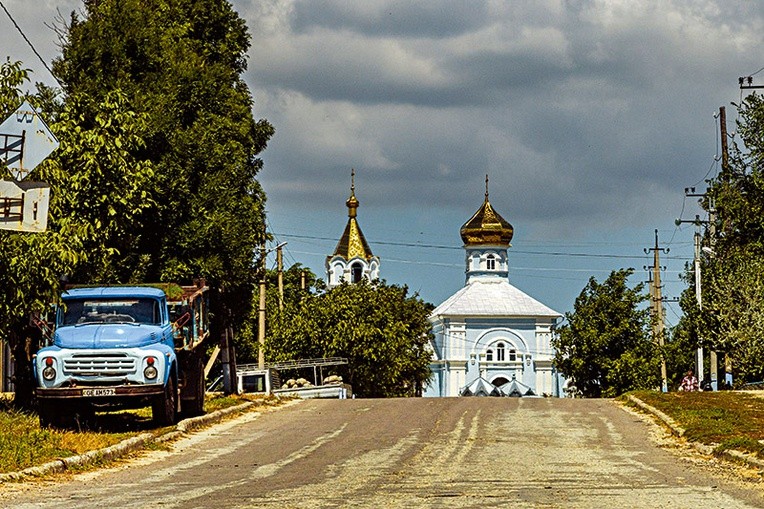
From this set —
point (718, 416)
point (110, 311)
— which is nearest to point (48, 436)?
point (110, 311)

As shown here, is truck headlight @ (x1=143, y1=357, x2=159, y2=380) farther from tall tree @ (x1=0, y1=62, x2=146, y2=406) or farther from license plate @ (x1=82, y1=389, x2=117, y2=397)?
tall tree @ (x1=0, y1=62, x2=146, y2=406)

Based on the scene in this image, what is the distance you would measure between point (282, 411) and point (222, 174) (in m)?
5.49

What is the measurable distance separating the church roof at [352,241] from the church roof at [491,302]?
28.1 ft

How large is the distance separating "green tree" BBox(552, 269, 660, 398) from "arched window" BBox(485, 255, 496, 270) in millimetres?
52808

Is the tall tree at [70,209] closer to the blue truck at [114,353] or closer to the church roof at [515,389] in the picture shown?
the blue truck at [114,353]

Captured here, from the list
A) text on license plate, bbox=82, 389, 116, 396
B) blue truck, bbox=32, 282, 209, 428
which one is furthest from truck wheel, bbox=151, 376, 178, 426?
text on license plate, bbox=82, 389, 116, 396

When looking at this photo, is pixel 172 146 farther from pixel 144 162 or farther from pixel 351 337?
pixel 351 337

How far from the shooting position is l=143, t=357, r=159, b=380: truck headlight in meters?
21.4

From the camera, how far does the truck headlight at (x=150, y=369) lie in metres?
21.4

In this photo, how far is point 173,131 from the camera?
28188 mm

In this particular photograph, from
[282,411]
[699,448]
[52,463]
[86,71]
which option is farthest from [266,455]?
[86,71]

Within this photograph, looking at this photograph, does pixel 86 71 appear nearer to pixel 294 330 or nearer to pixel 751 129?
pixel 751 129

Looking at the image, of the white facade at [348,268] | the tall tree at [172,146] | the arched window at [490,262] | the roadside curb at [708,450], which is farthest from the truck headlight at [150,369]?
Answer: the arched window at [490,262]

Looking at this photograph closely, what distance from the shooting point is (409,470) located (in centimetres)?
1639
